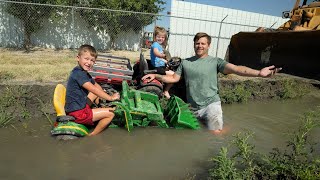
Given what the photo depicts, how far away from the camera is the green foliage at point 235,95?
722 centimetres

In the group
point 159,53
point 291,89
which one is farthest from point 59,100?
A: point 291,89

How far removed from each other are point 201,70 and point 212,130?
106cm

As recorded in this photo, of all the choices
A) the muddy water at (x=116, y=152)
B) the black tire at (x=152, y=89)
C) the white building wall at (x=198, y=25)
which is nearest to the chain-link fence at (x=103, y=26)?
the white building wall at (x=198, y=25)

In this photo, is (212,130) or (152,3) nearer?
(212,130)

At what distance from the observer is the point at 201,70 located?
5.12m

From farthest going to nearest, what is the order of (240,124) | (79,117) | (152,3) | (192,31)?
(152,3) → (192,31) → (240,124) → (79,117)

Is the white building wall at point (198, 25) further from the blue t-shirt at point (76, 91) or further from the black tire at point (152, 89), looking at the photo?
the blue t-shirt at point (76, 91)

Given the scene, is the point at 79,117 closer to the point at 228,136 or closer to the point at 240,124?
the point at 228,136

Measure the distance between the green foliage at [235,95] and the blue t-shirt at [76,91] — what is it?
3914 millimetres

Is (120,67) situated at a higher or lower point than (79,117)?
higher

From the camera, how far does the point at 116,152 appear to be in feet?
13.3

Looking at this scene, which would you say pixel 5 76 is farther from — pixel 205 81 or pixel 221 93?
pixel 221 93

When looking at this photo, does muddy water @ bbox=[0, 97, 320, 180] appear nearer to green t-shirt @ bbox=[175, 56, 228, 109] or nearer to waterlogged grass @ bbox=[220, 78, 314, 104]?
green t-shirt @ bbox=[175, 56, 228, 109]

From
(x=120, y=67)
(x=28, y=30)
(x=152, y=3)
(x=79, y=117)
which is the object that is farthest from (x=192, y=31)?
(x=79, y=117)
